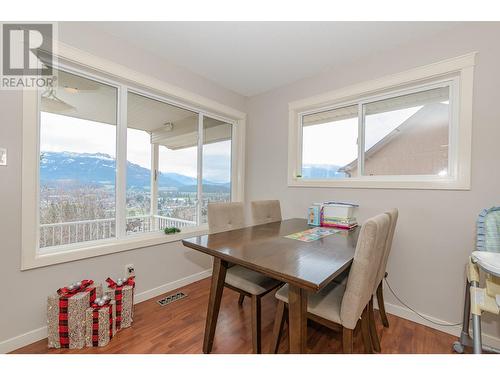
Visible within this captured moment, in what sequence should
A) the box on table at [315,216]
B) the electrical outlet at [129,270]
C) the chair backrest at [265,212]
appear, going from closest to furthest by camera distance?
the electrical outlet at [129,270] → the box on table at [315,216] → the chair backrest at [265,212]

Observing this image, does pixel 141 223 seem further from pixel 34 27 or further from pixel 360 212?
pixel 360 212

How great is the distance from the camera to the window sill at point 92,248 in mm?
1508

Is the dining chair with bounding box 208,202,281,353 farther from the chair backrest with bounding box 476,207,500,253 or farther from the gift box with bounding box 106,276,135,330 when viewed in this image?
the chair backrest with bounding box 476,207,500,253

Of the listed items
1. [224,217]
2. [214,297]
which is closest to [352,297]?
[214,297]

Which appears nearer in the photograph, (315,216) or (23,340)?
(23,340)

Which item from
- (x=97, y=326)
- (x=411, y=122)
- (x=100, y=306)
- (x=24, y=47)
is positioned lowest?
(x=97, y=326)

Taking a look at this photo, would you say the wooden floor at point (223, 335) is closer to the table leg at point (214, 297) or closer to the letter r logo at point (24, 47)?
the table leg at point (214, 297)

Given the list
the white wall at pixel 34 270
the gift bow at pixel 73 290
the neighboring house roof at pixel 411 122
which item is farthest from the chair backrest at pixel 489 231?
the gift bow at pixel 73 290

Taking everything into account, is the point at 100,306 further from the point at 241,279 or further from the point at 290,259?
the point at 290,259

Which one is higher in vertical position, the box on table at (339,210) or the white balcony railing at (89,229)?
the box on table at (339,210)

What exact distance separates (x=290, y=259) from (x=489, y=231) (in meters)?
1.27

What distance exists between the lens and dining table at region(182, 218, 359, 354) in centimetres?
94

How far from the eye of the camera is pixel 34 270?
4.91 feet

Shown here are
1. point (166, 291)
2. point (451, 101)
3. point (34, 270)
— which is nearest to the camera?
point (34, 270)
